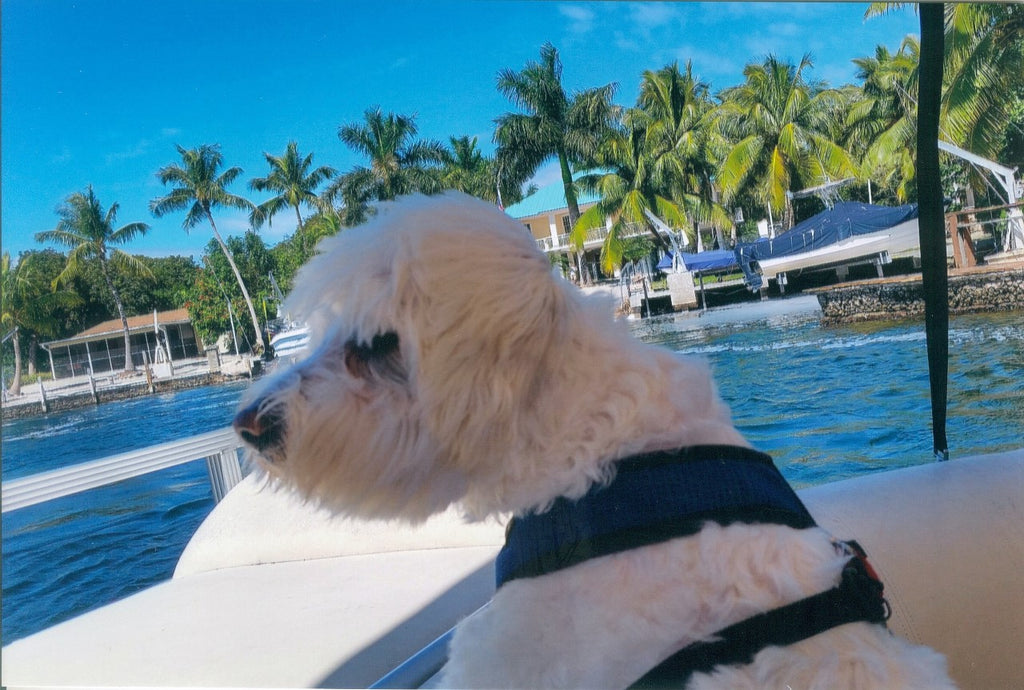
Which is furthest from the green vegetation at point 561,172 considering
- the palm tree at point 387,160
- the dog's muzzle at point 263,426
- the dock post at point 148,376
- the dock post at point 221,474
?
the dock post at point 221,474

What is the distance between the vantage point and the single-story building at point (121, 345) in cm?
225

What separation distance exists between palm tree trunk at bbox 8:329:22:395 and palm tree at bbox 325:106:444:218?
1047 mm

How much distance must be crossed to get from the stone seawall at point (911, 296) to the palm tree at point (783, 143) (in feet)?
2.15

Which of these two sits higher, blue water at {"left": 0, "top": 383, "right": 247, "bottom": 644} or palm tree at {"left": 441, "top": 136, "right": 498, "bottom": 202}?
palm tree at {"left": 441, "top": 136, "right": 498, "bottom": 202}

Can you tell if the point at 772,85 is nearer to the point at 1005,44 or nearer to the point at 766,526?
the point at 1005,44

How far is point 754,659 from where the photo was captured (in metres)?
0.68

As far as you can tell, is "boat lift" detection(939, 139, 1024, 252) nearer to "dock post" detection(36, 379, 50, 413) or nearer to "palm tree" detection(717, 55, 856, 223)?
"palm tree" detection(717, 55, 856, 223)

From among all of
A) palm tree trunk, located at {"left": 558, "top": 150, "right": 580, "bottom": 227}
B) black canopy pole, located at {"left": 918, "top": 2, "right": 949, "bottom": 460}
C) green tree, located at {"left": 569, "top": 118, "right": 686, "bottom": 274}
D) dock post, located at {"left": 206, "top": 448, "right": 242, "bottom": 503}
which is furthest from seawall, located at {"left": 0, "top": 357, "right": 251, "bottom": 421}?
black canopy pole, located at {"left": 918, "top": 2, "right": 949, "bottom": 460}

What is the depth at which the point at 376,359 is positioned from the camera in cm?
82

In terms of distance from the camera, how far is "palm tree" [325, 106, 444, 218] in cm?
166

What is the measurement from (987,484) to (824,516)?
Answer: 287 millimetres

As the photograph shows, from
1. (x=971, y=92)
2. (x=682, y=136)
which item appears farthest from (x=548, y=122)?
(x=971, y=92)

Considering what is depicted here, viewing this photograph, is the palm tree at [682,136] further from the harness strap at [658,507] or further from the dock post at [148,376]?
the dock post at [148,376]

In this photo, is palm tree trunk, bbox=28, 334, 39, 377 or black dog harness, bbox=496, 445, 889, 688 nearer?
black dog harness, bbox=496, 445, 889, 688
